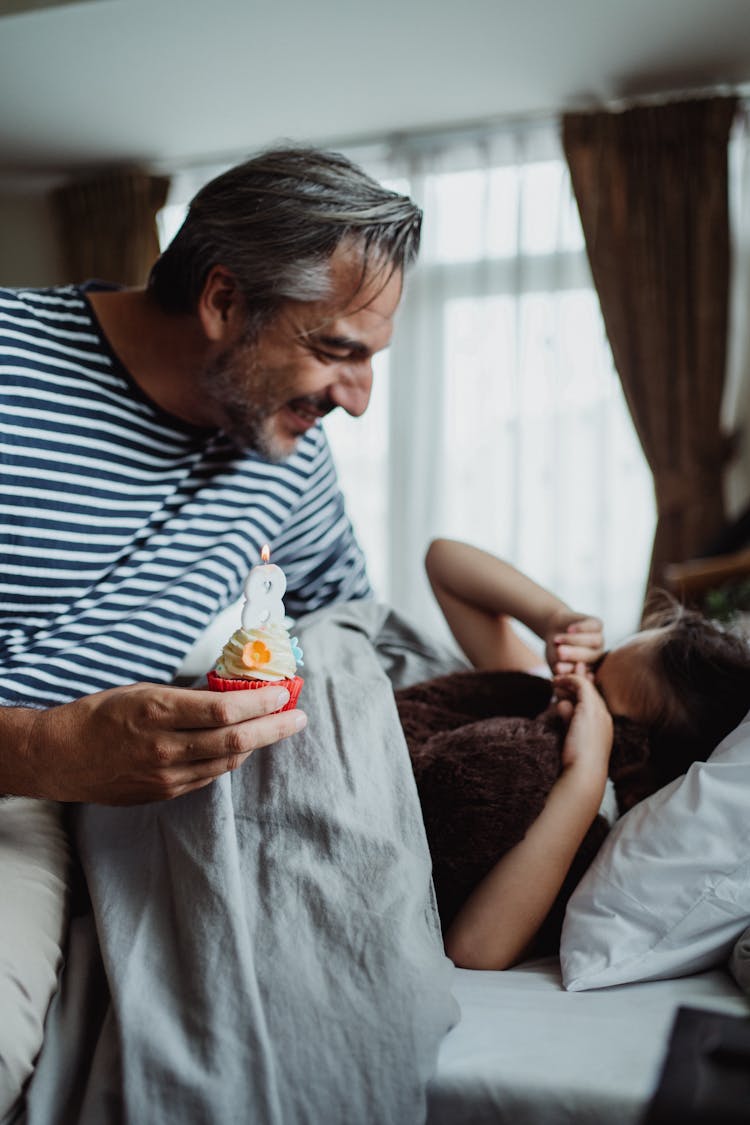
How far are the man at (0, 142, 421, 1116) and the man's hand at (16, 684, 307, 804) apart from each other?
0.21 metres

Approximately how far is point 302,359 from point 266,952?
0.94 metres

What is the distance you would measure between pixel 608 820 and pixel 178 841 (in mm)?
566

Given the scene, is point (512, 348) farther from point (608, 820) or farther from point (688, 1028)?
point (688, 1028)

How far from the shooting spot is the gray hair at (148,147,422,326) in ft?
4.93

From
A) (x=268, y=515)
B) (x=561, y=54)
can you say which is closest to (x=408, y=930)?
(x=268, y=515)

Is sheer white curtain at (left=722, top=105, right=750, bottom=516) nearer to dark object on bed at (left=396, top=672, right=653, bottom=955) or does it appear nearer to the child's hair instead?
the child's hair

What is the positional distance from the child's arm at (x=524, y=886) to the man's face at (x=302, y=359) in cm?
76

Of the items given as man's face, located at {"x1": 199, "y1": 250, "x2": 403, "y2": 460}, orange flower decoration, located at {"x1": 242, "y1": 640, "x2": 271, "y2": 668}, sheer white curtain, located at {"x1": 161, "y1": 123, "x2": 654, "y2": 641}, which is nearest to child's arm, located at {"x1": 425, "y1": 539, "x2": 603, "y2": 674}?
man's face, located at {"x1": 199, "y1": 250, "x2": 403, "y2": 460}

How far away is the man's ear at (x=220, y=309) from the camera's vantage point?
5.09 feet

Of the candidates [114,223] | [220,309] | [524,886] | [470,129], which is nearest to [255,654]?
[524,886]

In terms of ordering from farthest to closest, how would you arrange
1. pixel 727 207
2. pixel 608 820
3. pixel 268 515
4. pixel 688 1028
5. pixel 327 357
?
pixel 727 207, pixel 268 515, pixel 327 357, pixel 608 820, pixel 688 1028

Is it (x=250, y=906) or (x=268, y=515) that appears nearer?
(x=250, y=906)

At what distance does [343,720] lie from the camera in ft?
3.80

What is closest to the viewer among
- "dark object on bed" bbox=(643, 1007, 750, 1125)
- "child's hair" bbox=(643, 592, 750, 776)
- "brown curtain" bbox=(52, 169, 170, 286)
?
"dark object on bed" bbox=(643, 1007, 750, 1125)
